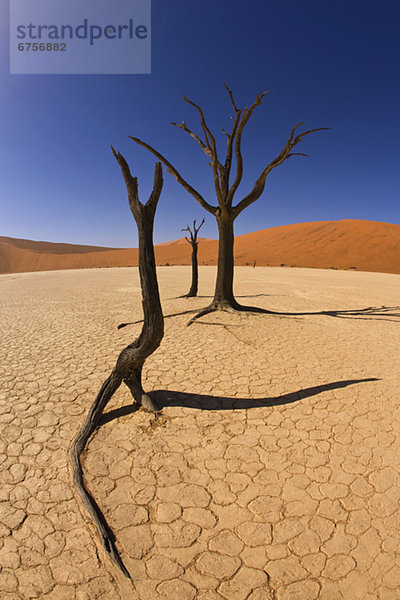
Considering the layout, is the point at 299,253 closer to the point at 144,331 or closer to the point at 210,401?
the point at 210,401

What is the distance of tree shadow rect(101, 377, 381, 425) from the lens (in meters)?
3.50

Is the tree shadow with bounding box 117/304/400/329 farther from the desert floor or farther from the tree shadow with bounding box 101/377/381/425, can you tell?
the tree shadow with bounding box 101/377/381/425

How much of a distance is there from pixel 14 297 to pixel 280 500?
13.8m

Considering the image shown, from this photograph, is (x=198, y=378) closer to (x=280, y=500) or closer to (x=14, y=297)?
(x=280, y=500)

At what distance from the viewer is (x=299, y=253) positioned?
4356cm

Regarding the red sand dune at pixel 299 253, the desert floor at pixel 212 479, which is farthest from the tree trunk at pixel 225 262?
the red sand dune at pixel 299 253

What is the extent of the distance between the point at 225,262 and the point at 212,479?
6.40m

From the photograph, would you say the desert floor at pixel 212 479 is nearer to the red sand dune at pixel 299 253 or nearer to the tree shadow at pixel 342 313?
the tree shadow at pixel 342 313

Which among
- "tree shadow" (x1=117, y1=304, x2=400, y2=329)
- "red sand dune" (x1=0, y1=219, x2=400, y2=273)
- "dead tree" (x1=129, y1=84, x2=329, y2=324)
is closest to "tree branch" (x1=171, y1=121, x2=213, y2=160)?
"dead tree" (x1=129, y1=84, x2=329, y2=324)

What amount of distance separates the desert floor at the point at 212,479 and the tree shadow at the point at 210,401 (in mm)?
24

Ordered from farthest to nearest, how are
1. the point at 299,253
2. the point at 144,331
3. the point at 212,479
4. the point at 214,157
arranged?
the point at 299,253, the point at 214,157, the point at 144,331, the point at 212,479

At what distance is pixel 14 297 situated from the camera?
12.6 metres

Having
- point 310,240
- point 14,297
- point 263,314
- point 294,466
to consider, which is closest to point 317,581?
point 294,466

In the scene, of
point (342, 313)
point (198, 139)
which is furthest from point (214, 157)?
point (342, 313)
